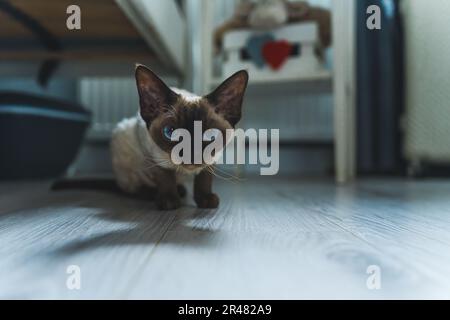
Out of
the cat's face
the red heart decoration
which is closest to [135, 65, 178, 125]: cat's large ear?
the cat's face

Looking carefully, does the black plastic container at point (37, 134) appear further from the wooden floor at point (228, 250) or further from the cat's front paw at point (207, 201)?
the cat's front paw at point (207, 201)

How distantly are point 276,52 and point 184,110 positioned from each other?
0.92 metres

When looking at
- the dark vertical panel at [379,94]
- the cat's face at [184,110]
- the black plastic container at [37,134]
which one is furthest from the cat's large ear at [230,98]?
the dark vertical panel at [379,94]

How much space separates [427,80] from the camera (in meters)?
1.76

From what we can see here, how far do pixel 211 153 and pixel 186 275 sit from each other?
1.32 ft

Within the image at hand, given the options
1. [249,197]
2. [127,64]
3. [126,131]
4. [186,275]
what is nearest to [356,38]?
[127,64]

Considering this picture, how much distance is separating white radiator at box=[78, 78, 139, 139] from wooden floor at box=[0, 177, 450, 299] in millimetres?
1325

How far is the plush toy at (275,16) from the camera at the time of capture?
1613 mm

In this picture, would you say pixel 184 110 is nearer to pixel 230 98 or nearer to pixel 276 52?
pixel 230 98

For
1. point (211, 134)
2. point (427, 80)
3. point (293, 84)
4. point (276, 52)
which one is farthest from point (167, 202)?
point (427, 80)

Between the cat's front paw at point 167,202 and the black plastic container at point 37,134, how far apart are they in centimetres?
97

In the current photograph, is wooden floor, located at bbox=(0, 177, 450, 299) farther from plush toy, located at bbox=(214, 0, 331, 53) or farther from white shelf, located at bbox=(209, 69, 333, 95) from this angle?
→ plush toy, located at bbox=(214, 0, 331, 53)
